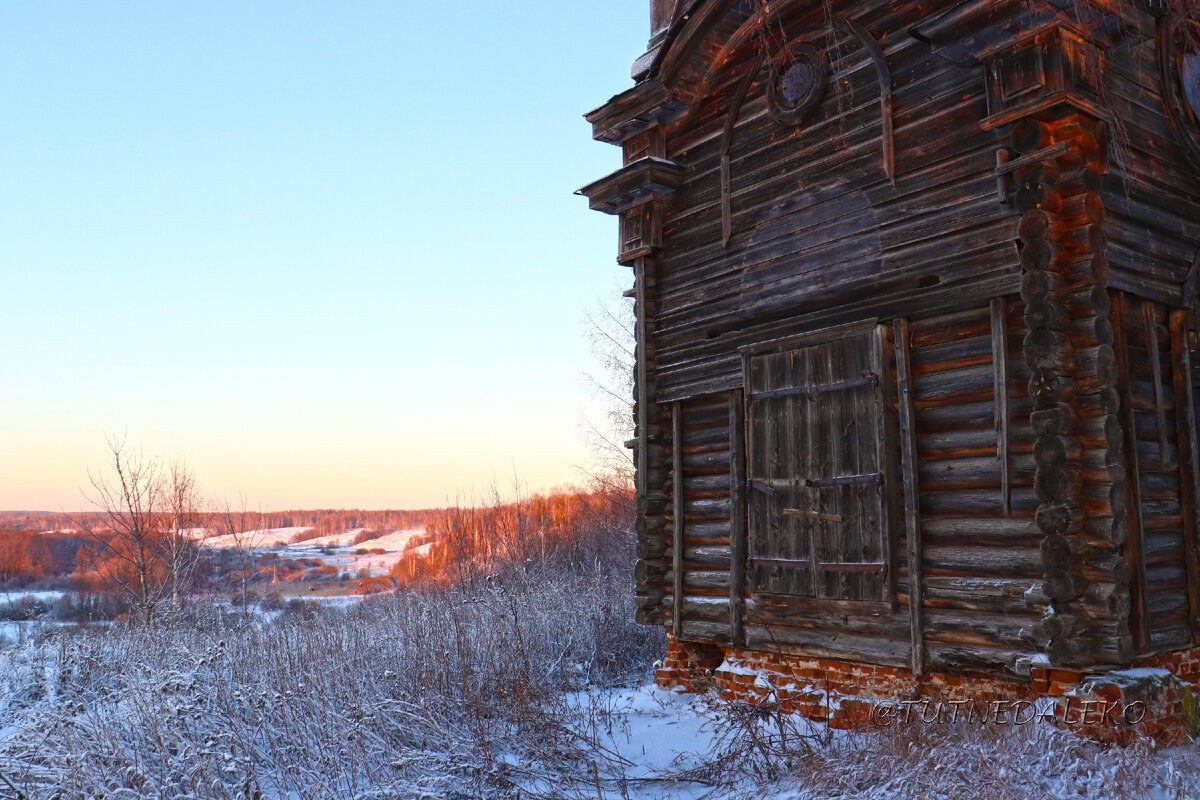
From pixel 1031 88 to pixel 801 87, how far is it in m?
2.54

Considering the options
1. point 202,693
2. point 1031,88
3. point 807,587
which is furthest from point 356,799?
point 1031,88

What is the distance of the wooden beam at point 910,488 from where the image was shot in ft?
23.5

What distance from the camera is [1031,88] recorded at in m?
6.61

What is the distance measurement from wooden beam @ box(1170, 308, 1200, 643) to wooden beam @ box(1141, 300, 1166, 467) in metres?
0.23

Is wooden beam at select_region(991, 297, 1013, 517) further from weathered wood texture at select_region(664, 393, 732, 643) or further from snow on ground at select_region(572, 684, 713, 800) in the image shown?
snow on ground at select_region(572, 684, 713, 800)

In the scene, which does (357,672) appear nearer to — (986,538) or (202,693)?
(202,693)

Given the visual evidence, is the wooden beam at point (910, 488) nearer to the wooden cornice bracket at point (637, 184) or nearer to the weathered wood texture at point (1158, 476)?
the weathered wood texture at point (1158, 476)

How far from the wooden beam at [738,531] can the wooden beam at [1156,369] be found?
11.8ft

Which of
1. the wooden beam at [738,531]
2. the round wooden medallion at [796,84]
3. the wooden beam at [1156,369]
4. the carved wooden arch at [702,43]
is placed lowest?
the wooden beam at [738,531]

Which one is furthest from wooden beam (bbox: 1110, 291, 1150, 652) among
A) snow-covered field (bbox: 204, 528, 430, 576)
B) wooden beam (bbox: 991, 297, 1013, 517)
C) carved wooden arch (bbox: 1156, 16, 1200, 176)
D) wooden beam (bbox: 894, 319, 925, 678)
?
snow-covered field (bbox: 204, 528, 430, 576)

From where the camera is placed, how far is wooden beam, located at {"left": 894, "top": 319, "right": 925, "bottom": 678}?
717 cm

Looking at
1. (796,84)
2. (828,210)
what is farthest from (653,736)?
(796,84)

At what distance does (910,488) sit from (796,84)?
418 cm

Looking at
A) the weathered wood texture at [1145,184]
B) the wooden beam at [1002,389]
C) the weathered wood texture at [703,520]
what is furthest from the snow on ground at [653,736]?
the weathered wood texture at [1145,184]
